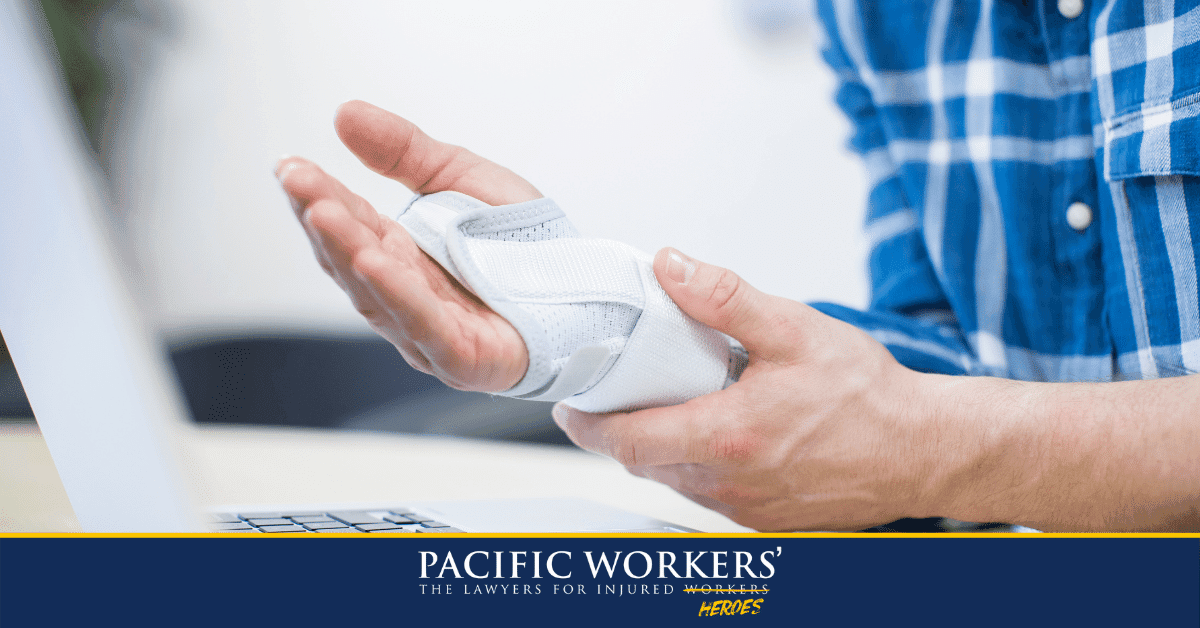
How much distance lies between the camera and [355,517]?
1.71 feet

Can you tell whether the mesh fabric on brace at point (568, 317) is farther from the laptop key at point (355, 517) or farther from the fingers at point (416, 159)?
the laptop key at point (355, 517)

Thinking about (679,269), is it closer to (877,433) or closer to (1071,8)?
(877,433)

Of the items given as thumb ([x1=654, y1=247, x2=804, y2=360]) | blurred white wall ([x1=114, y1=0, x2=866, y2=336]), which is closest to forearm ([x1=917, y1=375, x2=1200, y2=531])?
thumb ([x1=654, y1=247, x2=804, y2=360])

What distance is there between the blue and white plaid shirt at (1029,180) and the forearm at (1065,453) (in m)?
0.13

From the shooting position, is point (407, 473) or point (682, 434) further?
point (407, 473)

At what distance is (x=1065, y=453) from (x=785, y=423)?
0.64 ft

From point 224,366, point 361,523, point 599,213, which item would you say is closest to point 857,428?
point 361,523

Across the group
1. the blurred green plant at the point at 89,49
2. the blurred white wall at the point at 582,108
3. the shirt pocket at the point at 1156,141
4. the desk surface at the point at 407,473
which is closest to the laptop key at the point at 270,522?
the desk surface at the point at 407,473

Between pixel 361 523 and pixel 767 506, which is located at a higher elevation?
pixel 361 523

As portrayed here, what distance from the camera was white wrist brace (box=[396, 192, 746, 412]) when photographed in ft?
1.48

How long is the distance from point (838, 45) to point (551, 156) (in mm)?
769

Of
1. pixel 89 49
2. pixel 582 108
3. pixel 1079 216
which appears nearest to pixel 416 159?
pixel 1079 216

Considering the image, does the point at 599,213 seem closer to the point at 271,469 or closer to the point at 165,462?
the point at 271,469

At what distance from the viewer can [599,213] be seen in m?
1.55
